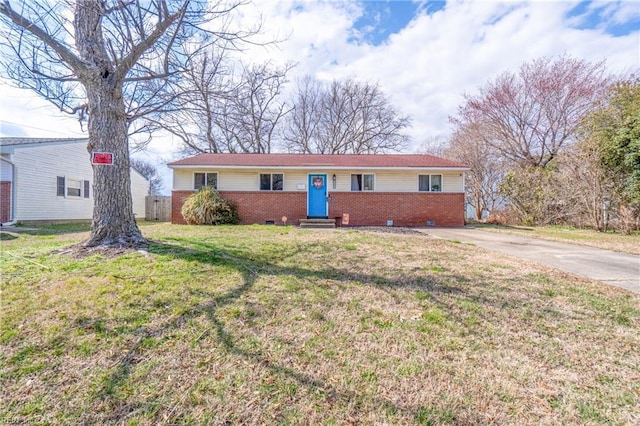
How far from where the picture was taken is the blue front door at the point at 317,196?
1335cm

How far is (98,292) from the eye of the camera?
317 centimetres

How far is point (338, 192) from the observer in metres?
13.3

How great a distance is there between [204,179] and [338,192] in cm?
620

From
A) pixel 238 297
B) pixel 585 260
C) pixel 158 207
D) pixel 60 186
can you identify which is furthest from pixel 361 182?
pixel 60 186

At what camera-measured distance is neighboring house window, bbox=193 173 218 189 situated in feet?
43.6

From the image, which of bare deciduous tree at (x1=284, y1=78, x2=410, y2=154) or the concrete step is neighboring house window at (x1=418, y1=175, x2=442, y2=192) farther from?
bare deciduous tree at (x1=284, y1=78, x2=410, y2=154)

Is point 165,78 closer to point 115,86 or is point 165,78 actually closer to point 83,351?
point 115,86

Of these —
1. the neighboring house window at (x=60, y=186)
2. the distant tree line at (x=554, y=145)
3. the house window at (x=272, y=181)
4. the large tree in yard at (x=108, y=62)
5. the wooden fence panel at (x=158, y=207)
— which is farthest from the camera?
the wooden fence panel at (x=158, y=207)

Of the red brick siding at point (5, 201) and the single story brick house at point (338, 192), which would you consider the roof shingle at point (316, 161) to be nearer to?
the single story brick house at point (338, 192)

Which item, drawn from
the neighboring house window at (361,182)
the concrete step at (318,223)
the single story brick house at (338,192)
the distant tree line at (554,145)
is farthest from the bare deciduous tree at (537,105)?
the concrete step at (318,223)

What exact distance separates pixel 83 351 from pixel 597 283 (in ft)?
19.9

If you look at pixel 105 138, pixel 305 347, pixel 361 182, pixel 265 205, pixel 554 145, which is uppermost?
pixel 554 145

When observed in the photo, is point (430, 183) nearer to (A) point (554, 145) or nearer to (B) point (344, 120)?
(A) point (554, 145)

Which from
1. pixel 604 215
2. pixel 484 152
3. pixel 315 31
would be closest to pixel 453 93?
pixel 484 152
